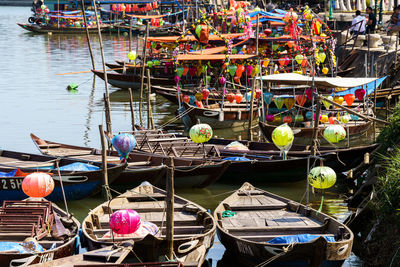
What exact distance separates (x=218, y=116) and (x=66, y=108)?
9.72m

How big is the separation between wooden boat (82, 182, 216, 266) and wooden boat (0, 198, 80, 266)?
42 cm

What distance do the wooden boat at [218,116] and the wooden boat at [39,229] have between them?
40.1 ft

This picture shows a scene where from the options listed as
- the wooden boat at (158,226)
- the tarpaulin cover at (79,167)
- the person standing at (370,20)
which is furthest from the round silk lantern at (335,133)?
the person standing at (370,20)

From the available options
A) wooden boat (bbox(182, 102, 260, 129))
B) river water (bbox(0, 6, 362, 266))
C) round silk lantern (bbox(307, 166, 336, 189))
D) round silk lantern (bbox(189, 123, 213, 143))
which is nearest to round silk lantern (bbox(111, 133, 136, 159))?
river water (bbox(0, 6, 362, 266))

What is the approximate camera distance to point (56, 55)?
172 ft

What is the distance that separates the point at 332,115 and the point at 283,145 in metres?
8.51

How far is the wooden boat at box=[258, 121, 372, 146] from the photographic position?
2184 centimetres

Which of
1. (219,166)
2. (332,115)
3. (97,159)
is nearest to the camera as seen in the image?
(219,166)

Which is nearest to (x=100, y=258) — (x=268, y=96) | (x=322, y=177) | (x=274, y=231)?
(x=274, y=231)

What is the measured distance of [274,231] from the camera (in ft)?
41.5

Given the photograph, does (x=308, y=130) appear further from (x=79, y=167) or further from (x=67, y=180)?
(x=67, y=180)

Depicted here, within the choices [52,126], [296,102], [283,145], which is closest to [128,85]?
[52,126]

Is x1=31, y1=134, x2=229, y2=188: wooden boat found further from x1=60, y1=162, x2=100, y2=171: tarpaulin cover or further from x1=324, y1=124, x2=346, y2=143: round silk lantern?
x1=324, y1=124, x2=346, y2=143: round silk lantern

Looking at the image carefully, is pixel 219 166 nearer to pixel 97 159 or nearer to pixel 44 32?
pixel 97 159
